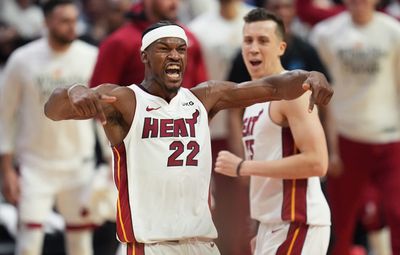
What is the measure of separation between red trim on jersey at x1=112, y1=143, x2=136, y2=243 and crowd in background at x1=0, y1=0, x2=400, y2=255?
124 inches

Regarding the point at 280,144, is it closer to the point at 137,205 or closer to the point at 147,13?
the point at 137,205

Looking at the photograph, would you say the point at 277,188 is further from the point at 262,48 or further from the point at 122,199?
the point at 122,199

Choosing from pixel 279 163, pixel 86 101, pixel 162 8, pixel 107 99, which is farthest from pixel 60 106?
pixel 162 8

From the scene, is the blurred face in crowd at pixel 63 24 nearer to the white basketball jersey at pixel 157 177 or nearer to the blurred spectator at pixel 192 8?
the blurred spectator at pixel 192 8

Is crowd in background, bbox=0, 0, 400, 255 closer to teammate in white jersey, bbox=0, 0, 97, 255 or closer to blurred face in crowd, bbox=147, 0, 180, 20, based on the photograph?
blurred face in crowd, bbox=147, 0, 180, 20

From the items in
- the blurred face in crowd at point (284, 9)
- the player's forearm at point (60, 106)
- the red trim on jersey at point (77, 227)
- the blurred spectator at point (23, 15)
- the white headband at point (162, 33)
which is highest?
the blurred spectator at point (23, 15)

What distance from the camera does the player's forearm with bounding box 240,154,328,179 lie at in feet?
22.3

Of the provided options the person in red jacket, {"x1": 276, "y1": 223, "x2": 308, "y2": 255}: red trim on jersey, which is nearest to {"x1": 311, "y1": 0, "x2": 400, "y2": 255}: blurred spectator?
the person in red jacket

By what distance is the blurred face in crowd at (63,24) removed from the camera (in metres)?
9.84

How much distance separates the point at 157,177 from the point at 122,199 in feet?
0.78

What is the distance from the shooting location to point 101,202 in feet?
33.1

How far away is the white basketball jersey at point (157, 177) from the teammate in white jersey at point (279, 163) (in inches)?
26.8

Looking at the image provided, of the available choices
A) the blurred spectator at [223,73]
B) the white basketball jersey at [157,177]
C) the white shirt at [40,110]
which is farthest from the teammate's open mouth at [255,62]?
the blurred spectator at [223,73]

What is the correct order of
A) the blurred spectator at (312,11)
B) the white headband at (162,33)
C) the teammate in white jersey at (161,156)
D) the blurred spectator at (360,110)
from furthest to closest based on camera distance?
the blurred spectator at (312,11) → the blurred spectator at (360,110) → the white headband at (162,33) → the teammate in white jersey at (161,156)
